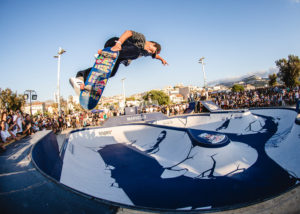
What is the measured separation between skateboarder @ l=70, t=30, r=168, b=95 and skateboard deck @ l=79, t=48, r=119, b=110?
27 cm

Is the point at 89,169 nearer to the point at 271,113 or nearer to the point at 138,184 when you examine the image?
the point at 138,184

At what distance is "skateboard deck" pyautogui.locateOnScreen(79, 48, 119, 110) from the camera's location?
732 cm

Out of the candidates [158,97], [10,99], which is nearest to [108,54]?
[10,99]

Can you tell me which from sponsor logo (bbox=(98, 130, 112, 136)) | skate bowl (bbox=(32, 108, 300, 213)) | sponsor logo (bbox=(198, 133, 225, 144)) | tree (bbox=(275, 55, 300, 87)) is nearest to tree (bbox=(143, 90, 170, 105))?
tree (bbox=(275, 55, 300, 87))

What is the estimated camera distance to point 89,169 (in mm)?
5238

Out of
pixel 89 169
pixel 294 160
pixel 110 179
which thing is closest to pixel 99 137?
pixel 89 169

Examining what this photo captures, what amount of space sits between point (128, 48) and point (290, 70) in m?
40.5

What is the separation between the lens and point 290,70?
3312 centimetres

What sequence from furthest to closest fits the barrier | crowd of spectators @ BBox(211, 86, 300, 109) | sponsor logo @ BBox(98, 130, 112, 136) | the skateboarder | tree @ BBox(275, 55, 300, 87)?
tree @ BBox(275, 55, 300, 87) < crowd of spectators @ BBox(211, 86, 300, 109) < the barrier < sponsor logo @ BBox(98, 130, 112, 136) < the skateboarder

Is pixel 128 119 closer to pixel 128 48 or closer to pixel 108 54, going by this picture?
pixel 128 48

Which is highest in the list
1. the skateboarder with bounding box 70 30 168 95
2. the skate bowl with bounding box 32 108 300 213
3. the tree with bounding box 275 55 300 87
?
the tree with bounding box 275 55 300 87

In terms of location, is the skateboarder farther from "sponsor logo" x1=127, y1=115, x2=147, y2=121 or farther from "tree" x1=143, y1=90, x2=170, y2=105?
"tree" x1=143, y1=90, x2=170, y2=105

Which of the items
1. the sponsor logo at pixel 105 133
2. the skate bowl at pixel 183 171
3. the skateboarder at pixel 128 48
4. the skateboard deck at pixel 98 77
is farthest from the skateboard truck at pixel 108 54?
the sponsor logo at pixel 105 133

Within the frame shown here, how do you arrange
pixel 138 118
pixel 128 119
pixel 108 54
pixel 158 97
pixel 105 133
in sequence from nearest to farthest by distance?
pixel 108 54, pixel 105 133, pixel 128 119, pixel 138 118, pixel 158 97
